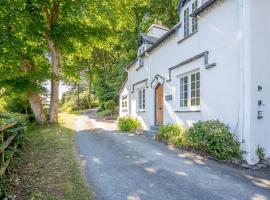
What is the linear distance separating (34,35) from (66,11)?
261 cm

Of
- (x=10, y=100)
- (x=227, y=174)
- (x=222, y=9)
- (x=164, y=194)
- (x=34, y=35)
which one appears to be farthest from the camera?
(x=10, y=100)

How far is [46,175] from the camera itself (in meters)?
6.29

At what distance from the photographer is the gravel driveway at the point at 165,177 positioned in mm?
5148

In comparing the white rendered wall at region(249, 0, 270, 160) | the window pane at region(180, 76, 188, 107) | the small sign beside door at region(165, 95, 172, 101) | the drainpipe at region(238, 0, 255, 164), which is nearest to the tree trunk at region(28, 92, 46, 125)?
the small sign beside door at region(165, 95, 172, 101)

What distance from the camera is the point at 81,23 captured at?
16.5m

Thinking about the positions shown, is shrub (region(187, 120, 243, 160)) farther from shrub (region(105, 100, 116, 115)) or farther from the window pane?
shrub (region(105, 100, 116, 115))

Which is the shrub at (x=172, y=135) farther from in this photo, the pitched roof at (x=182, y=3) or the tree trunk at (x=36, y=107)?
the tree trunk at (x=36, y=107)

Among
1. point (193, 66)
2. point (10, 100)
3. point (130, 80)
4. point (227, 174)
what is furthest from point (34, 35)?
point (227, 174)

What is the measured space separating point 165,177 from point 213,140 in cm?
243

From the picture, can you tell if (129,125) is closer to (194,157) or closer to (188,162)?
(194,157)

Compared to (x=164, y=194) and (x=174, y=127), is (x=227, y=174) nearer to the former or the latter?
(x=164, y=194)

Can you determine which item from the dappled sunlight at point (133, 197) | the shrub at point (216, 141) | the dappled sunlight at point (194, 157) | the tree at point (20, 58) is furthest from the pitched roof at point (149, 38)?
the dappled sunlight at point (133, 197)

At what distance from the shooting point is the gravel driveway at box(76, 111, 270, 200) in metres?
5.15

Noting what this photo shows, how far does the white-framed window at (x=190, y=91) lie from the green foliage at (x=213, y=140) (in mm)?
1826
